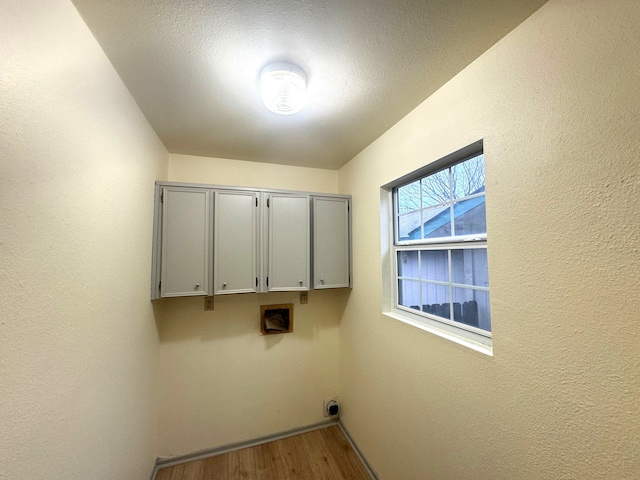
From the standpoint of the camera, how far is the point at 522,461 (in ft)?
2.97

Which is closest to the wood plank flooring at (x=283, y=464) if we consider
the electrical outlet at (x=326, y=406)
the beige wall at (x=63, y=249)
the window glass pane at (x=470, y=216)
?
the electrical outlet at (x=326, y=406)

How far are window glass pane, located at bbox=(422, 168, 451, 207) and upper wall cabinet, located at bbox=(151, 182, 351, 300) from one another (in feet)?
2.56

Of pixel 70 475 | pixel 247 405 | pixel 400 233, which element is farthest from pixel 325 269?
pixel 70 475

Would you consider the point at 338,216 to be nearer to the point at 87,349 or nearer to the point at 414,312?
the point at 414,312

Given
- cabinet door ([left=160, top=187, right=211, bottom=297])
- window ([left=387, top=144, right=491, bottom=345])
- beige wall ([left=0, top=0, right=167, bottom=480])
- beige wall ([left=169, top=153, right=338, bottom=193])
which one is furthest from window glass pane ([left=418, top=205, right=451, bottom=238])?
beige wall ([left=0, top=0, right=167, bottom=480])

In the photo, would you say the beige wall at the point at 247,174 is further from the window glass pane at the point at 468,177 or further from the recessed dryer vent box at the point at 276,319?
the window glass pane at the point at 468,177

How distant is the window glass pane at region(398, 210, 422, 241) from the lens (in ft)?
5.37

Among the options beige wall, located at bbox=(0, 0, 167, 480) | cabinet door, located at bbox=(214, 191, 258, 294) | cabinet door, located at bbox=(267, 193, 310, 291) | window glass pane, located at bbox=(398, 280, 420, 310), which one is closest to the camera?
beige wall, located at bbox=(0, 0, 167, 480)

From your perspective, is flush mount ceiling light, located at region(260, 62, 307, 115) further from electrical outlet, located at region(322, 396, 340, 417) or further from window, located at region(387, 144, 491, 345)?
electrical outlet, located at region(322, 396, 340, 417)

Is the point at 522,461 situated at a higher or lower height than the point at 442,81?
lower

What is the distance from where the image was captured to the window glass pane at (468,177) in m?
1.21

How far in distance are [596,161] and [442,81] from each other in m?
0.78

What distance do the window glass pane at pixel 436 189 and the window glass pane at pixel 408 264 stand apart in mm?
347

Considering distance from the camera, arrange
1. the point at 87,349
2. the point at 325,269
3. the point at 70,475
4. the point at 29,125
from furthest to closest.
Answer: the point at 325,269, the point at 87,349, the point at 70,475, the point at 29,125
